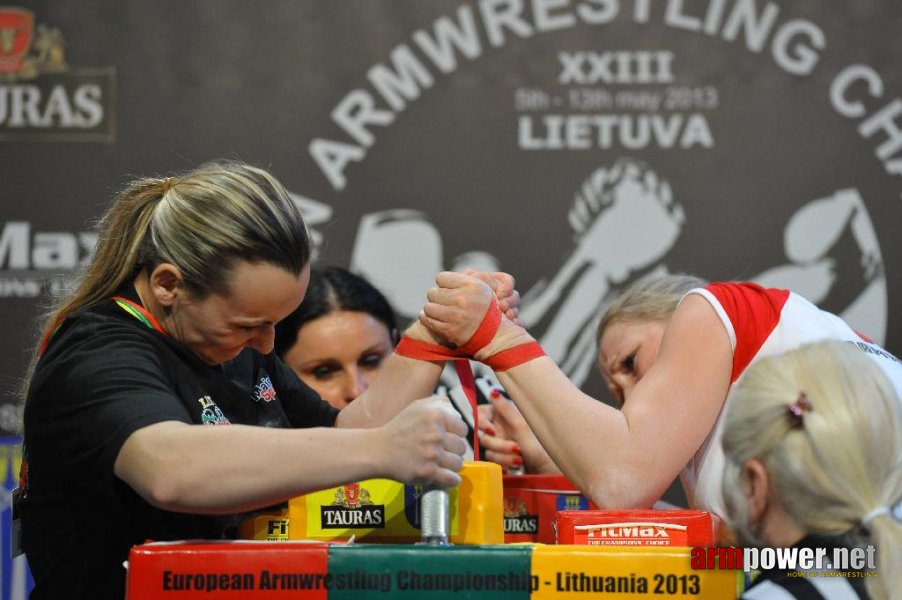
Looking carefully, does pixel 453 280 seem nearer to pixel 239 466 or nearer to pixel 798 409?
pixel 239 466

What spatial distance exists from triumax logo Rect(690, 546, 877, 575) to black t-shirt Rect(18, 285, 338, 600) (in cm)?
60

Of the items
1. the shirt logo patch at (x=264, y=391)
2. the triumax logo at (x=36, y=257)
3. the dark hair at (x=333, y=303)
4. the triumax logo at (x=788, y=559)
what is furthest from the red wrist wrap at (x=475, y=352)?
the triumax logo at (x=36, y=257)

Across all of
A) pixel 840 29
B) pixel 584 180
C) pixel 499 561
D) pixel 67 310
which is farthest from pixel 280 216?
pixel 840 29

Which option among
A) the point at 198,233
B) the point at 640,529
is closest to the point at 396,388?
the point at 198,233

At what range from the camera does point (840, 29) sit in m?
2.75

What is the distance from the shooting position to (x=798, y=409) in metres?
1.12

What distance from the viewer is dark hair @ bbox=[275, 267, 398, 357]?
252 cm

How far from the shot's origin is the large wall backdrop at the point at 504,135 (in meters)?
2.74

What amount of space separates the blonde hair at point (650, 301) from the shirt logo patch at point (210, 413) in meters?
0.75

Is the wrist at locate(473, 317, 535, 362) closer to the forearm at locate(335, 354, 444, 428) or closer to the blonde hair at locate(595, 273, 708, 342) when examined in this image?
the forearm at locate(335, 354, 444, 428)

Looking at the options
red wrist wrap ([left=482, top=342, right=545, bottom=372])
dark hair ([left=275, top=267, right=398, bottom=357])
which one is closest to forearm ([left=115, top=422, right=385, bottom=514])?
red wrist wrap ([left=482, top=342, right=545, bottom=372])

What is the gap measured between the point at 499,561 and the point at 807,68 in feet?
6.44

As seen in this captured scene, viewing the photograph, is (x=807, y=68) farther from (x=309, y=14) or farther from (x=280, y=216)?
(x=280, y=216)

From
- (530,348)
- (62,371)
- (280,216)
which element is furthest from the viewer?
(530,348)
